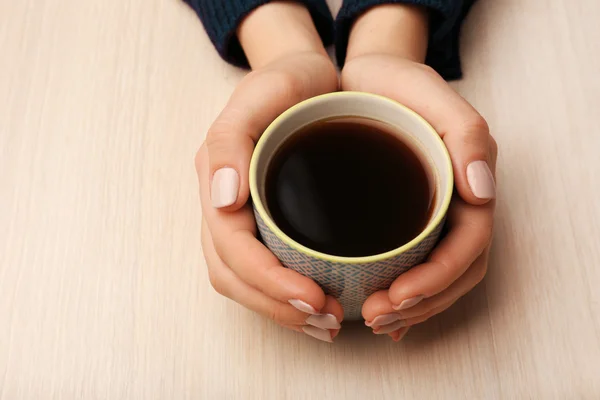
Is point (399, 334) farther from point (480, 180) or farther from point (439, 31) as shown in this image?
point (439, 31)

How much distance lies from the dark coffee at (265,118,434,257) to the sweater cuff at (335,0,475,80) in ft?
0.73

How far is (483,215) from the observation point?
462 millimetres

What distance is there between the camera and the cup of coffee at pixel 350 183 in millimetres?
406

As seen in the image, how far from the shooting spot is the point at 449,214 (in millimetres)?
470

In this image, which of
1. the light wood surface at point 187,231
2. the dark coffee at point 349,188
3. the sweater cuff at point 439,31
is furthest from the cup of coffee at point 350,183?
the sweater cuff at point 439,31

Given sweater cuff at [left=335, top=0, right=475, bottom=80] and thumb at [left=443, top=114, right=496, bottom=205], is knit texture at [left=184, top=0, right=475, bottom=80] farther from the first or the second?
thumb at [left=443, top=114, right=496, bottom=205]

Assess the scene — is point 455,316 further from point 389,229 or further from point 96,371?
point 96,371

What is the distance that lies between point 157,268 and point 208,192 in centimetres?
11

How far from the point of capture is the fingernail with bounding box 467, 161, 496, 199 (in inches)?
17.3

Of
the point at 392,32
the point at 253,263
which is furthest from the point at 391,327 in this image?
the point at 392,32

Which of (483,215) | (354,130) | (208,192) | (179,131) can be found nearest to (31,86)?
(179,131)

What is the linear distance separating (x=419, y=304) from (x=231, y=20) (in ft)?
1.20

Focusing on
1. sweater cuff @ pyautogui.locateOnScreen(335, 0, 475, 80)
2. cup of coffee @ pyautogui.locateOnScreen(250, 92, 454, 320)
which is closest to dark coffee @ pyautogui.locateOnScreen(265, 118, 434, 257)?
cup of coffee @ pyautogui.locateOnScreen(250, 92, 454, 320)

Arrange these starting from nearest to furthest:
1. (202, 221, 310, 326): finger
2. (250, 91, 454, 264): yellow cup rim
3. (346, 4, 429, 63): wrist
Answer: (250, 91, 454, 264): yellow cup rim → (202, 221, 310, 326): finger → (346, 4, 429, 63): wrist
